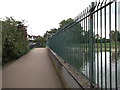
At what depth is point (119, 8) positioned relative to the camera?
9.84 feet

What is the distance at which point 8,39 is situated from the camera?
15586 millimetres

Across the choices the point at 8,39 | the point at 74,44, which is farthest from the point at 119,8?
the point at 8,39

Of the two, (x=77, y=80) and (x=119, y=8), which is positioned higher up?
(x=119, y=8)

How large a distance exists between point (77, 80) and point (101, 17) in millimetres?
1879

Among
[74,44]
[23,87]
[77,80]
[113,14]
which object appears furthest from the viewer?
[23,87]

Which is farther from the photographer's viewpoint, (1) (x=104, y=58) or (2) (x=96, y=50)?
(2) (x=96, y=50)

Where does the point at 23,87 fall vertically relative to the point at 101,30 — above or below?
below

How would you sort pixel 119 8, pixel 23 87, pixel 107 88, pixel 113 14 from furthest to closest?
Result: pixel 23 87, pixel 107 88, pixel 113 14, pixel 119 8

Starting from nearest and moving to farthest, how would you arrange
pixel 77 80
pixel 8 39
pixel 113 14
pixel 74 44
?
pixel 113 14 → pixel 77 80 → pixel 74 44 → pixel 8 39

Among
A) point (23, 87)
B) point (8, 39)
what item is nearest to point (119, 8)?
point (23, 87)

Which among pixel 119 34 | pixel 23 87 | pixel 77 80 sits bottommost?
pixel 23 87

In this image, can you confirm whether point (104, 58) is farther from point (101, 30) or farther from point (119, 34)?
point (119, 34)

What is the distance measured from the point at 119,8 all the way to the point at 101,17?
81cm

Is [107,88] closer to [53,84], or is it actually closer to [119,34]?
[119,34]
